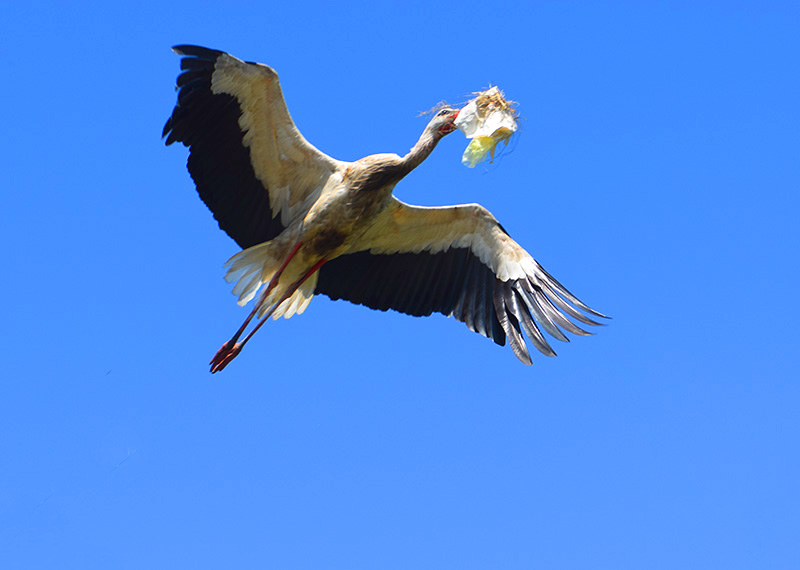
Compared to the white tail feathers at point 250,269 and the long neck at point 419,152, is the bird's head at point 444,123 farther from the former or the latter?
the white tail feathers at point 250,269

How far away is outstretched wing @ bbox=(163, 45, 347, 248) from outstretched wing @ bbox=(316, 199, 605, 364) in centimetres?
77

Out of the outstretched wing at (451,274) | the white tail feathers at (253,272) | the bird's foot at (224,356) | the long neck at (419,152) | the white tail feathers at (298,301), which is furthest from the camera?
the white tail feathers at (298,301)

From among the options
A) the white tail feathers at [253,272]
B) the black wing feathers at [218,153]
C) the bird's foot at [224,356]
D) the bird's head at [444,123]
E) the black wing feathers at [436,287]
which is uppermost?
the bird's head at [444,123]

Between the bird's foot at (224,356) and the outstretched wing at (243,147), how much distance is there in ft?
2.82

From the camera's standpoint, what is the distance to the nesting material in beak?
794 cm

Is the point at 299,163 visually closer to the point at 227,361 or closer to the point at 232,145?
the point at 232,145

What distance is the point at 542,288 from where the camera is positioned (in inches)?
358

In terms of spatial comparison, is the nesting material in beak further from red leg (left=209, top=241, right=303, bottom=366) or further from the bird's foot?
the bird's foot

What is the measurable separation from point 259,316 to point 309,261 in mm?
639

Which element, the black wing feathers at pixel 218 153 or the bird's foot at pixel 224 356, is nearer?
the black wing feathers at pixel 218 153

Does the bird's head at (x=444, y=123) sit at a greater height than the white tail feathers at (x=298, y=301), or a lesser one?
greater

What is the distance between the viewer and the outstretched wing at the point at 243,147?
311 inches

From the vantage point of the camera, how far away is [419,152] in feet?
27.3

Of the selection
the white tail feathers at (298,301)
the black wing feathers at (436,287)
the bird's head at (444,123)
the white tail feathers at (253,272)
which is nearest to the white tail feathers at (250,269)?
the white tail feathers at (253,272)
